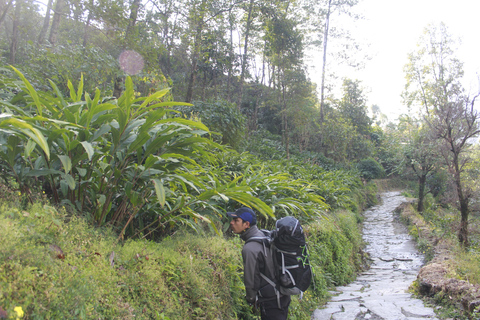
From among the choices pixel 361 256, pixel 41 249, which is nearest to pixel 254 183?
pixel 41 249

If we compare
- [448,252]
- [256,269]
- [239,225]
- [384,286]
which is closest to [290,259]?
[256,269]

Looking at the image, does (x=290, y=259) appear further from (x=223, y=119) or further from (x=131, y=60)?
(x=131, y=60)

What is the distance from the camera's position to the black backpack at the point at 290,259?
262 centimetres

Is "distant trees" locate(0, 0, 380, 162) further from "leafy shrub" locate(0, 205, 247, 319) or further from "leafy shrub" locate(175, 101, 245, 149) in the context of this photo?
"leafy shrub" locate(0, 205, 247, 319)

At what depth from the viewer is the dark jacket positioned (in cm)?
265

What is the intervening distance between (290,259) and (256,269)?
0.30 meters

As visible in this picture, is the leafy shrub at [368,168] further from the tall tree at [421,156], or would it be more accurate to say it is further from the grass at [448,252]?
the grass at [448,252]

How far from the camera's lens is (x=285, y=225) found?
103 inches

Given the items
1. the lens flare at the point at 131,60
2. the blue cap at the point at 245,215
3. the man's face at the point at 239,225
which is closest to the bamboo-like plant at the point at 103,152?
the blue cap at the point at 245,215

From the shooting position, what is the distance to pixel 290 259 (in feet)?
8.72

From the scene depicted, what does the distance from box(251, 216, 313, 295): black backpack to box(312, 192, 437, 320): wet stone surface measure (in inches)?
80.0

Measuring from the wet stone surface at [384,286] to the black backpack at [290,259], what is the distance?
6.67 feet

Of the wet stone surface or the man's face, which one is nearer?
the man's face

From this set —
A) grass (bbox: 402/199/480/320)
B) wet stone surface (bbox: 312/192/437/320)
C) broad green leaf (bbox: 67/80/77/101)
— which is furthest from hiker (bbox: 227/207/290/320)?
grass (bbox: 402/199/480/320)
